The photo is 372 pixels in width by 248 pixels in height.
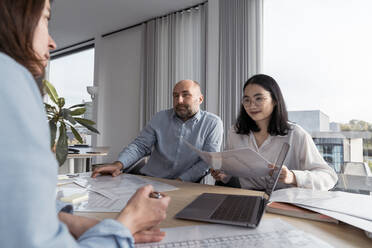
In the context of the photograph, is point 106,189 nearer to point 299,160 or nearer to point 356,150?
point 299,160

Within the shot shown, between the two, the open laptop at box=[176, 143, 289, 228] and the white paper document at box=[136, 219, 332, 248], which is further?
→ the open laptop at box=[176, 143, 289, 228]

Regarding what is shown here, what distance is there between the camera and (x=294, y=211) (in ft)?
2.65

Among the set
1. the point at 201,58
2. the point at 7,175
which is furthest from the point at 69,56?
the point at 7,175

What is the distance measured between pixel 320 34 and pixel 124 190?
9.71 feet

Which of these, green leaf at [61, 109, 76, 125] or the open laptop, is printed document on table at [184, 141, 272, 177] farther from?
green leaf at [61, 109, 76, 125]

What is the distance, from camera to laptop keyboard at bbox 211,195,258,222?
0.74 metres

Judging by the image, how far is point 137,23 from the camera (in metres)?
4.87

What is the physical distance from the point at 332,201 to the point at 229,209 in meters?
0.36

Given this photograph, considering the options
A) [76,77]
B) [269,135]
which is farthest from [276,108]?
[76,77]

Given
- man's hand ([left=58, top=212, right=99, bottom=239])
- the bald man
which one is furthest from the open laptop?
the bald man

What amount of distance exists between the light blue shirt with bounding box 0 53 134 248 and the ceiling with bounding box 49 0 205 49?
4.04 metres

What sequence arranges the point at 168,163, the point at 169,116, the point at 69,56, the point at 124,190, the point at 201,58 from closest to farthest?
the point at 124,190
the point at 168,163
the point at 169,116
the point at 201,58
the point at 69,56

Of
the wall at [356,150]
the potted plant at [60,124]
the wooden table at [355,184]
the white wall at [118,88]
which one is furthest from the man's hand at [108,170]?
the white wall at [118,88]

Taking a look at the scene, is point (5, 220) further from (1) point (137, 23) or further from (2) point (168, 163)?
(1) point (137, 23)
